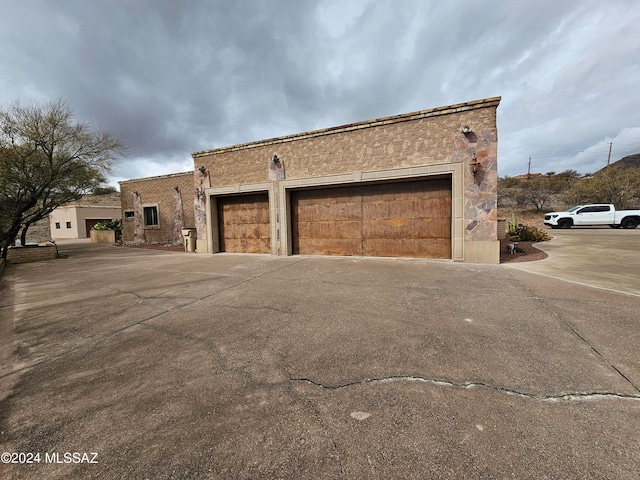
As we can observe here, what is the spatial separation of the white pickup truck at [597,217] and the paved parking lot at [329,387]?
2187 cm

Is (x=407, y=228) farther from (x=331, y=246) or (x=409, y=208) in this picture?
(x=331, y=246)

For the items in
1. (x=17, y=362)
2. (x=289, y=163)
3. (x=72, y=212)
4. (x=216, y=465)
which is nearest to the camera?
(x=216, y=465)

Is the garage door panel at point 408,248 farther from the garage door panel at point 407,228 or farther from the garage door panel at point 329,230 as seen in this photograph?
the garage door panel at point 329,230

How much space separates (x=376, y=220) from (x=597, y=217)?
21.6 metres

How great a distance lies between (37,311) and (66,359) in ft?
8.85

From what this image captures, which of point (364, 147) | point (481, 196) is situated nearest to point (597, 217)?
point (481, 196)

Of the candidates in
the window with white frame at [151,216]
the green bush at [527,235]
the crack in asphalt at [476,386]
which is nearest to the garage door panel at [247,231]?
the window with white frame at [151,216]

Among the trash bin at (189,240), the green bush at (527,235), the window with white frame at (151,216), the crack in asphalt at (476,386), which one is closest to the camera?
the crack in asphalt at (476,386)

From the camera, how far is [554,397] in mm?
2088

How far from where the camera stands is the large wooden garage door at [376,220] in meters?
8.95

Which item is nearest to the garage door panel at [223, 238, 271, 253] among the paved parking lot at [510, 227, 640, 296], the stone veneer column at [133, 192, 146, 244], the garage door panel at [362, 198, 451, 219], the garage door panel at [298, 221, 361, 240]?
the garage door panel at [298, 221, 361, 240]

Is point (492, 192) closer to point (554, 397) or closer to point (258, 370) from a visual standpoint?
point (554, 397)

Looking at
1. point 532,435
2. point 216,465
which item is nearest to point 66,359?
point 216,465

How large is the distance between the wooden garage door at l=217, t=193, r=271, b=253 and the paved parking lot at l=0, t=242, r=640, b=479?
708 cm
